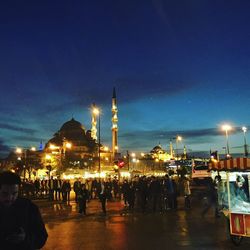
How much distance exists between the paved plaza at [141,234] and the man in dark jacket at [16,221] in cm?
754

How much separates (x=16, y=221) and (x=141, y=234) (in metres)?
10.3

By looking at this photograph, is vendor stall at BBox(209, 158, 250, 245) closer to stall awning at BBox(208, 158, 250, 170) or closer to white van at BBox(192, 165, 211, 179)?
stall awning at BBox(208, 158, 250, 170)

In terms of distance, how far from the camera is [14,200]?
3611 millimetres

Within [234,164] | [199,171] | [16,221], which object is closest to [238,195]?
[234,164]

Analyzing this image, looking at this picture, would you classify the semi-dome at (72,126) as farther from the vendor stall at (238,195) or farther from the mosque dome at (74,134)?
the vendor stall at (238,195)

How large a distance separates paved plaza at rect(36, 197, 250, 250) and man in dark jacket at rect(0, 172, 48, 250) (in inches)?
297

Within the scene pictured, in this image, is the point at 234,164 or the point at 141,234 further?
the point at 141,234

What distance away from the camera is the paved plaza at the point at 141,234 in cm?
1123

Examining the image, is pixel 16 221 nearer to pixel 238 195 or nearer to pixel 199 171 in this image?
pixel 238 195

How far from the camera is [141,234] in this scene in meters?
13.4

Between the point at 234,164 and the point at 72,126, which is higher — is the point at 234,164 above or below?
below

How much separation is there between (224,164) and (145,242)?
3.20m

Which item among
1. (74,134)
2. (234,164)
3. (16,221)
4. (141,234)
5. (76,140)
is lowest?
(141,234)

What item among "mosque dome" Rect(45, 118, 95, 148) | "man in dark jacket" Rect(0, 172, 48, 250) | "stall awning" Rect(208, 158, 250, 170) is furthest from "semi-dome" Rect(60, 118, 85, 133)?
"man in dark jacket" Rect(0, 172, 48, 250)
